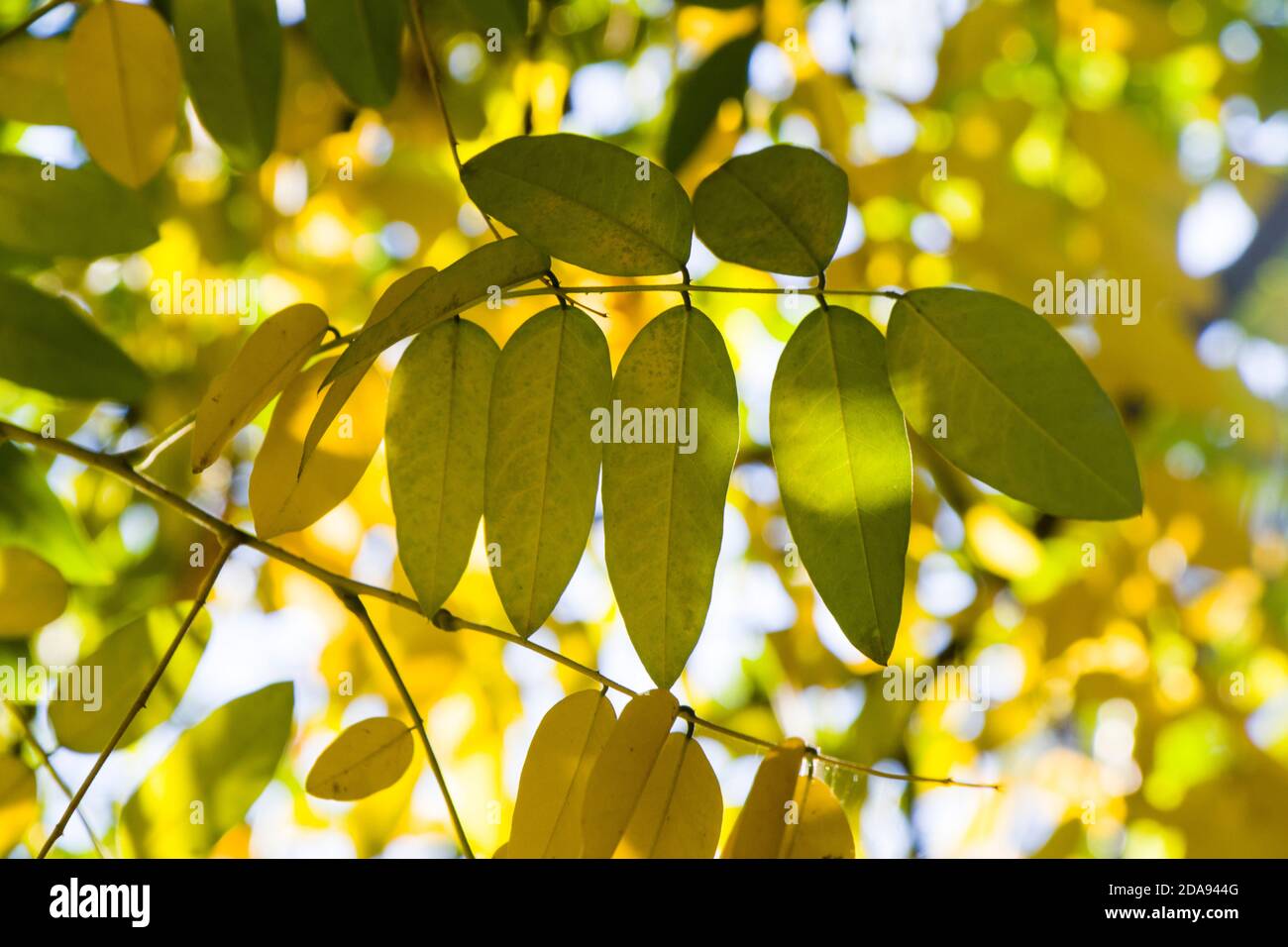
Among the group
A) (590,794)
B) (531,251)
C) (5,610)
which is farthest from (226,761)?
(531,251)

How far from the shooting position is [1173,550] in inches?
64.7

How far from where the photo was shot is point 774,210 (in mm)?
614

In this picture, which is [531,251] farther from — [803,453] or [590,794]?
[590,794]

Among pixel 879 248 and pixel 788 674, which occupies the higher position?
pixel 879 248

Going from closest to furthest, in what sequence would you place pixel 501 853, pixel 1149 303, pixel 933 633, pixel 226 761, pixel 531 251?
pixel 531 251 → pixel 501 853 → pixel 226 761 → pixel 1149 303 → pixel 933 633

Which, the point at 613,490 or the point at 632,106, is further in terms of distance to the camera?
the point at 632,106

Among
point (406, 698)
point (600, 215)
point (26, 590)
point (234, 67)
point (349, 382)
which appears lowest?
point (406, 698)

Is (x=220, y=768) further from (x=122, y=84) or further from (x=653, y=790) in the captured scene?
(x=122, y=84)

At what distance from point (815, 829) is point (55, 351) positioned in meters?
0.81

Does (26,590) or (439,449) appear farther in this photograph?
(26,590)

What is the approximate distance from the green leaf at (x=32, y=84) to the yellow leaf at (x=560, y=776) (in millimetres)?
789

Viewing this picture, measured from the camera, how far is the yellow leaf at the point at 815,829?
0.69m

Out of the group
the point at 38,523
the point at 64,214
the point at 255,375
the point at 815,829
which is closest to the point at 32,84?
the point at 64,214

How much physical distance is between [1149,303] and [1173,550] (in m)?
0.42
